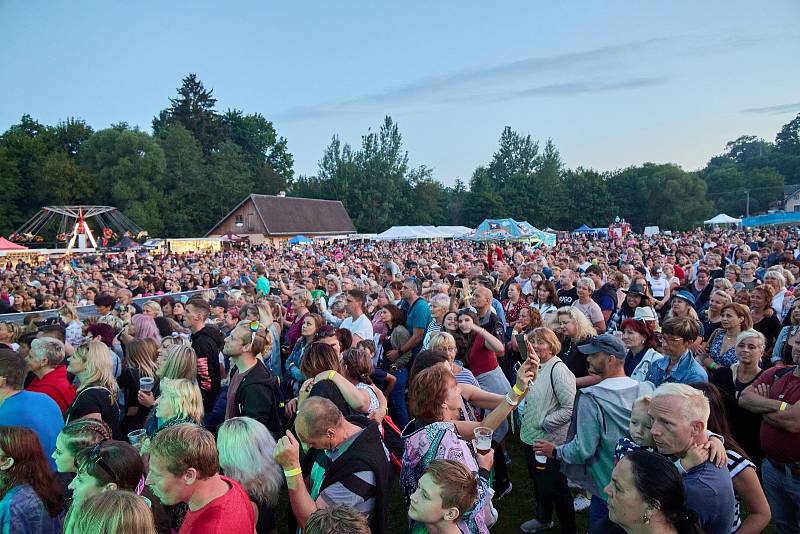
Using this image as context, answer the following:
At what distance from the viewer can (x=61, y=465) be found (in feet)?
8.87

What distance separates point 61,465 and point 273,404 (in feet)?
4.53

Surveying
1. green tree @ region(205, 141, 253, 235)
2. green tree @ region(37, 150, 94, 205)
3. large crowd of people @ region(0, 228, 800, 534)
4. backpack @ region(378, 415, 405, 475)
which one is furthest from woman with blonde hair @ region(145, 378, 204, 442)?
green tree @ region(205, 141, 253, 235)

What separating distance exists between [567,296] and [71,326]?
6542 mm

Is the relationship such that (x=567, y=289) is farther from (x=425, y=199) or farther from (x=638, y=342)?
(x=425, y=199)

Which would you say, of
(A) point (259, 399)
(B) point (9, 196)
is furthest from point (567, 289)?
(B) point (9, 196)

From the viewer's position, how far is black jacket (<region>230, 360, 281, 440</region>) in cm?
367

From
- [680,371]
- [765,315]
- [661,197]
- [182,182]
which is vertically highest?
[182,182]

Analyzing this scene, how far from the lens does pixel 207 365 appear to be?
4.89 m

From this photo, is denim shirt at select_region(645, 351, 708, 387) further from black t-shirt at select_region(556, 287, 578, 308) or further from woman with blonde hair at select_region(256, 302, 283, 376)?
woman with blonde hair at select_region(256, 302, 283, 376)

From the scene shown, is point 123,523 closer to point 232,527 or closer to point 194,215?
point 232,527

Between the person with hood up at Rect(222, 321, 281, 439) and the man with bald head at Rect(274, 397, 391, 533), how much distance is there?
1.19 meters

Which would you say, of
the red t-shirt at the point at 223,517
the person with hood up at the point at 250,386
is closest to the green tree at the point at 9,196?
the person with hood up at the point at 250,386

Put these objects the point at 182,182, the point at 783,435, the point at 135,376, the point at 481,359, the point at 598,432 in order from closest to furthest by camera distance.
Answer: the point at 783,435 → the point at 598,432 → the point at 135,376 → the point at 481,359 → the point at 182,182

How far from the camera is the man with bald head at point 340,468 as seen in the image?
2.37m
